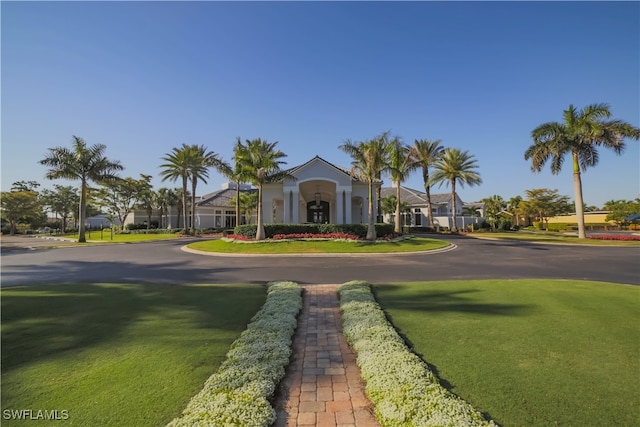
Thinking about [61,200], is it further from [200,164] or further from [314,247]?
[314,247]

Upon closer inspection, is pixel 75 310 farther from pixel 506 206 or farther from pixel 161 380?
pixel 506 206

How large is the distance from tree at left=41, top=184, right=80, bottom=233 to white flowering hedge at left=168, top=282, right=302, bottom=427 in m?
73.2

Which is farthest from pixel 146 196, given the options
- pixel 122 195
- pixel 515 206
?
pixel 515 206

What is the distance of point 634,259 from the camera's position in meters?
16.4

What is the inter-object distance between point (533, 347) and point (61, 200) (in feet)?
256

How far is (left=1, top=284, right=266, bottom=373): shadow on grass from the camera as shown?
532cm

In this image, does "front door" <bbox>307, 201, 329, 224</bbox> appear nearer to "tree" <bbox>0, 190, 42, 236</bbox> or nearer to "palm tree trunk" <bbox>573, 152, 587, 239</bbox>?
"palm tree trunk" <bbox>573, 152, 587, 239</bbox>

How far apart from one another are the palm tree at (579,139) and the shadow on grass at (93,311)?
3298 cm

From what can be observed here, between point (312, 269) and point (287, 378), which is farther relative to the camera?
point (312, 269)

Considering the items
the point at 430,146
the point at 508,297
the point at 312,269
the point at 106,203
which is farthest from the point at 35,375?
the point at 106,203

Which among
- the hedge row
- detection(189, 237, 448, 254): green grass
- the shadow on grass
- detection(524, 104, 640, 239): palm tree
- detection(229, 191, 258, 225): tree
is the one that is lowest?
the shadow on grass

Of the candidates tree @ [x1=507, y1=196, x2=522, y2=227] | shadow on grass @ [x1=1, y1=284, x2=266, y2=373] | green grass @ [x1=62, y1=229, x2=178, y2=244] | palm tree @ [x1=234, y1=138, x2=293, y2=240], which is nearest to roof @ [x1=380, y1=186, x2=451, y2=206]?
tree @ [x1=507, y1=196, x2=522, y2=227]

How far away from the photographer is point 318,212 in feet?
125

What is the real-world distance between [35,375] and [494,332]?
728 cm
